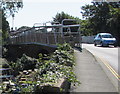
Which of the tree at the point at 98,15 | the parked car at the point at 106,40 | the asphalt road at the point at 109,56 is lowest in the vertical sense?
the asphalt road at the point at 109,56

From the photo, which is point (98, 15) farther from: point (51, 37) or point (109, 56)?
point (109, 56)

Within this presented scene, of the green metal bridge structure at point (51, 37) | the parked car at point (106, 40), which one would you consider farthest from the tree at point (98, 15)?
the green metal bridge structure at point (51, 37)

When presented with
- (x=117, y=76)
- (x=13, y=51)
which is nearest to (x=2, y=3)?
(x=13, y=51)

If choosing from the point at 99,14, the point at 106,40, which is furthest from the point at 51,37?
the point at 99,14

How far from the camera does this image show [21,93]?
528cm

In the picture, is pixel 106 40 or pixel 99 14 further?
pixel 99 14

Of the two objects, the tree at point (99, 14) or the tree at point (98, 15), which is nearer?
the tree at point (99, 14)

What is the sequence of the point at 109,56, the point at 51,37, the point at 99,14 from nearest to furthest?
the point at 109,56 → the point at 51,37 → the point at 99,14

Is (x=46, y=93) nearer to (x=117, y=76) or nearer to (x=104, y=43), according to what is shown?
(x=117, y=76)

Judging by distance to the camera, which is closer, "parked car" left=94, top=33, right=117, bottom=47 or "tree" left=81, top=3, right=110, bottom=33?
"parked car" left=94, top=33, right=117, bottom=47

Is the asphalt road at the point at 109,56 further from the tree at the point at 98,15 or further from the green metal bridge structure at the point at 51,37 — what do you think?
the tree at the point at 98,15

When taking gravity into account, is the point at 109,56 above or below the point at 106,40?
below

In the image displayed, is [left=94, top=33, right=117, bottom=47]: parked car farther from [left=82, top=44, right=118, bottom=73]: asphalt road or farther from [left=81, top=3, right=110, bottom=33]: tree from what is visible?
[left=81, top=3, right=110, bottom=33]: tree

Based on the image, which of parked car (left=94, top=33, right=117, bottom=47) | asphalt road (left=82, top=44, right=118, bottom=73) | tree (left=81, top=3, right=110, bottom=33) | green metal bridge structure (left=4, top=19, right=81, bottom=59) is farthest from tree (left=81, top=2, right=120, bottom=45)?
asphalt road (left=82, top=44, right=118, bottom=73)
